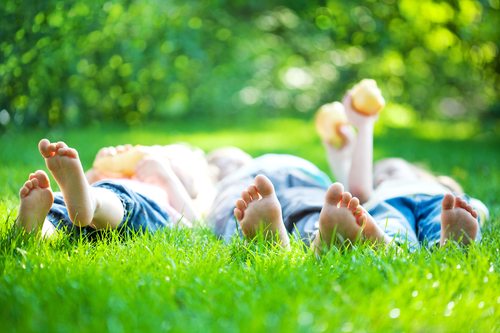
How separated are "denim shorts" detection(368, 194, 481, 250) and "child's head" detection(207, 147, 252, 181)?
0.88 metres

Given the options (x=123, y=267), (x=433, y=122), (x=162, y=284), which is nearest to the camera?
(x=162, y=284)

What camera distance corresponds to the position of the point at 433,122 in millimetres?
7246

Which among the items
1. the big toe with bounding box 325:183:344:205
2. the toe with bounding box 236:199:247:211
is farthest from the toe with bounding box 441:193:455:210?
the toe with bounding box 236:199:247:211

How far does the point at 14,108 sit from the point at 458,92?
5.38 metres

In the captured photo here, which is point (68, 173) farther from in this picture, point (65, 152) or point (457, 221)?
point (457, 221)

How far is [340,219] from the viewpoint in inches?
62.7

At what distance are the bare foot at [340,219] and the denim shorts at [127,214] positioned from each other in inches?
21.0

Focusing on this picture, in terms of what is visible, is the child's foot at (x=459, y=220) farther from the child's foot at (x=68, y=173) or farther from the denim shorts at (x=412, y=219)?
the child's foot at (x=68, y=173)

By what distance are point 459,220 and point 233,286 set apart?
0.69m

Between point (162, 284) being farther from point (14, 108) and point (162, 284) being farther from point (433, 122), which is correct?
point (433, 122)

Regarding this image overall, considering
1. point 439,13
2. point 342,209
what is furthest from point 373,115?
point 439,13

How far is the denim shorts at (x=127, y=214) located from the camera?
180cm

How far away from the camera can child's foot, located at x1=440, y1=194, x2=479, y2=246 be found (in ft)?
5.47

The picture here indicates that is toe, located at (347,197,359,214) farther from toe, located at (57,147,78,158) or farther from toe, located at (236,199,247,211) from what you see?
toe, located at (57,147,78,158)
